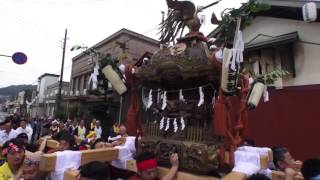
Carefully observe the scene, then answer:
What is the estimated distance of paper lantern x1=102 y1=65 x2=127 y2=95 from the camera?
3918 millimetres

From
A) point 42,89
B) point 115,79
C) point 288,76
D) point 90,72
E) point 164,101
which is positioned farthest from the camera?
point 42,89

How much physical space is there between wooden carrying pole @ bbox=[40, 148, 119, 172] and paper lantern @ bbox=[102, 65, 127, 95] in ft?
2.55

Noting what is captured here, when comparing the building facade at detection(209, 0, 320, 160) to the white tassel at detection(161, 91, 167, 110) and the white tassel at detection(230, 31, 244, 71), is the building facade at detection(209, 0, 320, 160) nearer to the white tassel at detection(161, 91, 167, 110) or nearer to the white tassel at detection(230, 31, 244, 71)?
the white tassel at detection(161, 91, 167, 110)

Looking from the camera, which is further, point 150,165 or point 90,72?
point 90,72

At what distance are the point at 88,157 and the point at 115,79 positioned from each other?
1.09 metres

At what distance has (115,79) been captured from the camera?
395 cm

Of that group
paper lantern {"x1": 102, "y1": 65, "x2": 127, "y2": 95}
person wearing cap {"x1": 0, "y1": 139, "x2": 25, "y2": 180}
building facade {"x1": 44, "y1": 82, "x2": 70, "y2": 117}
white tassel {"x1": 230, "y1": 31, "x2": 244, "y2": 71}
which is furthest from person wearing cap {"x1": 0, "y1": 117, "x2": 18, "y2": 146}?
building facade {"x1": 44, "y1": 82, "x2": 70, "y2": 117}

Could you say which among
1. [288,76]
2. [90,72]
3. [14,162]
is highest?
[90,72]

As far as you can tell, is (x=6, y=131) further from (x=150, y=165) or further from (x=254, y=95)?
(x=254, y=95)

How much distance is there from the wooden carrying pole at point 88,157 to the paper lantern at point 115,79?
777 mm

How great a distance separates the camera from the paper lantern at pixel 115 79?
392 centimetres

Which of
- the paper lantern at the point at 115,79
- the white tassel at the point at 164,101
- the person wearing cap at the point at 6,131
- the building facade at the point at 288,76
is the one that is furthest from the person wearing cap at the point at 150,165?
the person wearing cap at the point at 6,131

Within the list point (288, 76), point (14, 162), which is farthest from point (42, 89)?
point (14, 162)

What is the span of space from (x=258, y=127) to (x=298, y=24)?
11.5ft
